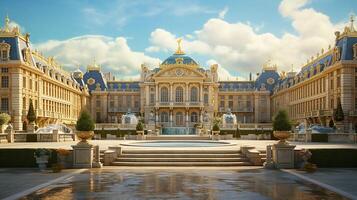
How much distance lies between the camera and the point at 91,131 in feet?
66.3

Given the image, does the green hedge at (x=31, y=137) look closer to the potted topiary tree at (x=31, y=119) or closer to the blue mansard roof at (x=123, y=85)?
the potted topiary tree at (x=31, y=119)

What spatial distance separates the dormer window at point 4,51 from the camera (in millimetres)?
54406

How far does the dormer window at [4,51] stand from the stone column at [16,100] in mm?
2509

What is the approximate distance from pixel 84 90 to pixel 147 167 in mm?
70853

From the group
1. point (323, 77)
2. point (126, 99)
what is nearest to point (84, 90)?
point (126, 99)

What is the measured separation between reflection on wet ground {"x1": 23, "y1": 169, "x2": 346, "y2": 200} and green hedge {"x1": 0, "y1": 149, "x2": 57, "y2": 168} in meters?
3.56

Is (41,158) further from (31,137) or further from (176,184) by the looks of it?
(31,137)

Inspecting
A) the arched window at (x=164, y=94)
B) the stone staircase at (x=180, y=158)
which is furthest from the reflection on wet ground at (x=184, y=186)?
the arched window at (x=164, y=94)

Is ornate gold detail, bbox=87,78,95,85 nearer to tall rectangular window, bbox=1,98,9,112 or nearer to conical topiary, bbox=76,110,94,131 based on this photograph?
tall rectangular window, bbox=1,98,9,112

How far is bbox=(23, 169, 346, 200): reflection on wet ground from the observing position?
1198cm

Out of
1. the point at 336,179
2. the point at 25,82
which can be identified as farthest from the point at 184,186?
the point at 25,82

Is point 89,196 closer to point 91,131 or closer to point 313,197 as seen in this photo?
point 313,197

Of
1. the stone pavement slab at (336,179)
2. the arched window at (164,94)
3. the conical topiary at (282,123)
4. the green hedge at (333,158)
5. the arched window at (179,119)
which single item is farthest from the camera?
the arched window at (164,94)

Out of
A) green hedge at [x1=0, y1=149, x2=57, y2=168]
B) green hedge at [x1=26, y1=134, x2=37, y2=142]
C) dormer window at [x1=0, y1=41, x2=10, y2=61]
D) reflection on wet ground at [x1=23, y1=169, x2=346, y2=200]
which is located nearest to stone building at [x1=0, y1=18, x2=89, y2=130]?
dormer window at [x1=0, y1=41, x2=10, y2=61]
